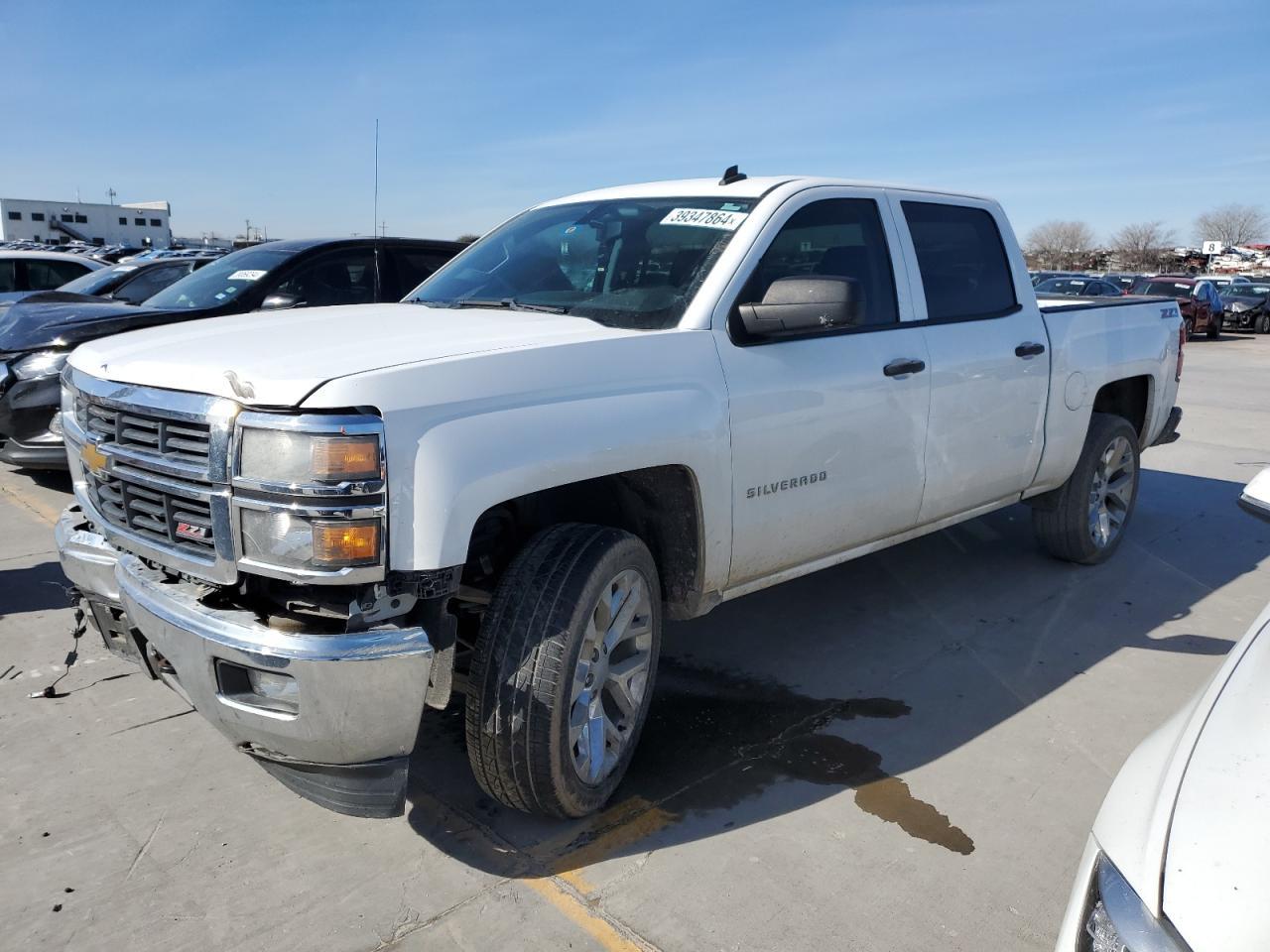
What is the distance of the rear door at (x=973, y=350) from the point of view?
4.40 metres

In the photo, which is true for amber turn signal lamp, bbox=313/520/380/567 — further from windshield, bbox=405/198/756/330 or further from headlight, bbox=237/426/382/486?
windshield, bbox=405/198/756/330

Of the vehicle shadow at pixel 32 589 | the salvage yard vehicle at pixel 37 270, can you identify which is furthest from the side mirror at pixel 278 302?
the salvage yard vehicle at pixel 37 270

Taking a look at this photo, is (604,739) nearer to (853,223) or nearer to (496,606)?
(496,606)

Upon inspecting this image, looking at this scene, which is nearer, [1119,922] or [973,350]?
[1119,922]

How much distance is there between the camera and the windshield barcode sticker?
12.3 feet

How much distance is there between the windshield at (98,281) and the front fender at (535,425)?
1035cm

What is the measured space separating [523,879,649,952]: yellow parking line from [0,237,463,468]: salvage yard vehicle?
13.9ft

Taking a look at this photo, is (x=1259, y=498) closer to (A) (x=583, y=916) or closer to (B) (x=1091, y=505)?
(A) (x=583, y=916)

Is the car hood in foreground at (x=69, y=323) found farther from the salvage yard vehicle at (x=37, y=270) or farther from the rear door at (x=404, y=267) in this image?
the salvage yard vehicle at (x=37, y=270)

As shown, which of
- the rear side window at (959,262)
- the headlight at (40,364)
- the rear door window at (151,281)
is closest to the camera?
the rear side window at (959,262)

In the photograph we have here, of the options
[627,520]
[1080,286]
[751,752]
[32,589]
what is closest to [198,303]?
[32,589]

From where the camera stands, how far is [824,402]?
375cm

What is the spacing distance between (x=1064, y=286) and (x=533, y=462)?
23437 millimetres

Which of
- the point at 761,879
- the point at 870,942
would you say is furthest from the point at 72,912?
the point at 870,942
